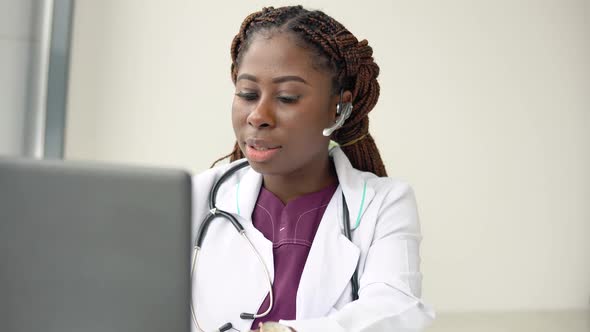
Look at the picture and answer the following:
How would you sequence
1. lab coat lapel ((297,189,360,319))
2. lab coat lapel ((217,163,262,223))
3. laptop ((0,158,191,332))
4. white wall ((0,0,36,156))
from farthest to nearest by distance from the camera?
white wall ((0,0,36,156)) < lab coat lapel ((217,163,262,223)) < lab coat lapel ((297,189,360,319)) < laptop ((0,158,191,332))

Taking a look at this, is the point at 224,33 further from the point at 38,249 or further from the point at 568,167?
the point at 38,249

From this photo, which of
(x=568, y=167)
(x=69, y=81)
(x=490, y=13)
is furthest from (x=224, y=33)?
(x=568, y=167)

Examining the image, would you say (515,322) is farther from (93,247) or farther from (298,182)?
(93,247)

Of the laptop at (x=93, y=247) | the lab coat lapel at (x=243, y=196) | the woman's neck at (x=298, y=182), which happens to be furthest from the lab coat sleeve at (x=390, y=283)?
the laptop at (x=93, y=247)

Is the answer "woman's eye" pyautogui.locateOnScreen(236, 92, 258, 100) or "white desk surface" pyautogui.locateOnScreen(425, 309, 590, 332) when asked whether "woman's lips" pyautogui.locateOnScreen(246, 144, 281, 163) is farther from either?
"white desk surface" pyautogui.locateOnScreen(425, 309, 590, 332)

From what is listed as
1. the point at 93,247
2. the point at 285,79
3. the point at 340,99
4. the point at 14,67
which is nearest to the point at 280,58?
the point at 285,79

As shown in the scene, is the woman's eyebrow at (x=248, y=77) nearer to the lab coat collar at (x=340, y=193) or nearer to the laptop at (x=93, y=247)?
the lab coat collar at (x=340, y=193)

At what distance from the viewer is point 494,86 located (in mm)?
3492

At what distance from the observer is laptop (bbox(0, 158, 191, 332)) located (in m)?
0.50

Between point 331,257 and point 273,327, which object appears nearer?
point 273,327

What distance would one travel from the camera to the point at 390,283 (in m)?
1.09

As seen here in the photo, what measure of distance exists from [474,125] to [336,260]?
2460 mm

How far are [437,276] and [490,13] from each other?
1.37 metres

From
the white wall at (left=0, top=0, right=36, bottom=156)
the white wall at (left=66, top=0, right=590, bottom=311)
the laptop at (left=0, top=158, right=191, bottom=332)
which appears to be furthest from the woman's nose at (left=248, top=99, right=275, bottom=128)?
the white wall at (left=66, top=0, right=590, bottom=311)
